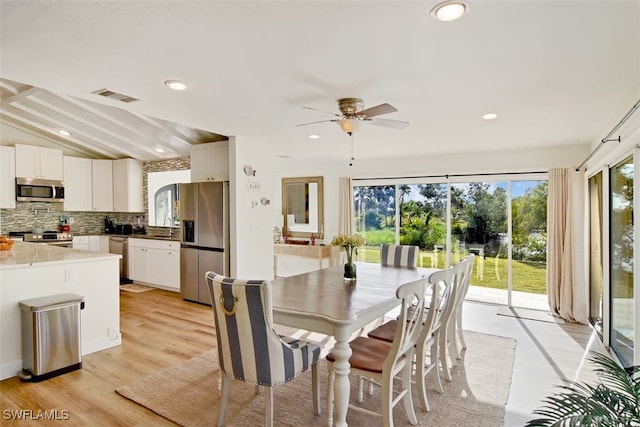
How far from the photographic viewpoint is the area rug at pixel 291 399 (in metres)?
2.44

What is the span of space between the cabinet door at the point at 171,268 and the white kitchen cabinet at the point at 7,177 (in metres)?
2.62

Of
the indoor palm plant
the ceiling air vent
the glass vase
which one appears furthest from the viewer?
the glass vase

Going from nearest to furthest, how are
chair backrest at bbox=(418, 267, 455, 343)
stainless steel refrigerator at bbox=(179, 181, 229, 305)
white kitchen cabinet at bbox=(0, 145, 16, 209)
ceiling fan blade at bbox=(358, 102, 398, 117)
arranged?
chair backrest at bbox=(418, 267, 455, 343)
ceiling fan blade at bbox=(358, 102, 398, 117)
stainless steel refrigerator at bbox=(179, 181, 229, 305)
white kitchen cabinet at bbox=(0, 145, 16, 209)

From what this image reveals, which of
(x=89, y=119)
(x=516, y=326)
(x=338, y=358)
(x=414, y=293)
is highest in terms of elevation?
(x=89, y=119)

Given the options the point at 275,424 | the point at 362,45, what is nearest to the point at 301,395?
the point at 275,424

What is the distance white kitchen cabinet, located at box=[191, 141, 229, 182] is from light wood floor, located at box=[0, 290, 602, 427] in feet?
6.38

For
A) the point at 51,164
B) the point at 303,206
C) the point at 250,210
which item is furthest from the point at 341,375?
the point at 51,164

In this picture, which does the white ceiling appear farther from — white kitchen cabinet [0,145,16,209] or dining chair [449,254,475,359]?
white kitchen cabinet [0,145,16,209]

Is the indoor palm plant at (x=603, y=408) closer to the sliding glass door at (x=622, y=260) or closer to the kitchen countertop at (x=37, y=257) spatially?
the sliding glass door at (x=622, y=260)

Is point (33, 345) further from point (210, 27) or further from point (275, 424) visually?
point (210, 27)

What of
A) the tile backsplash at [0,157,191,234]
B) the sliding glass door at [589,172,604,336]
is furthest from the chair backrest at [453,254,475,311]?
the tile backsplash at [0,157,191,234]

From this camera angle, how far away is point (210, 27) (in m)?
1.90

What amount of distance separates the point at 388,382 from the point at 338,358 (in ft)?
1.14

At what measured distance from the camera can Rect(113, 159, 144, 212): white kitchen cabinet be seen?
271 inches
